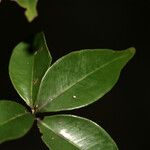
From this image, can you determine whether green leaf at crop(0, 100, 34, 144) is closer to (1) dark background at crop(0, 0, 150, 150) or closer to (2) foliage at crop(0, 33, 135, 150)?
(2) foliage at crop(0, 33, 135, 150)

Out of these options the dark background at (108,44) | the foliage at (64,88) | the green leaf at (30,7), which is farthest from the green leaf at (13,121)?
the dark background at (108,44)

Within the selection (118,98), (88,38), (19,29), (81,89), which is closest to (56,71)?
(81,89)

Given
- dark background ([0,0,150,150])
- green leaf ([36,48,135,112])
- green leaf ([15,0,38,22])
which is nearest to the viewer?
green leaf ([15,0,38,22])

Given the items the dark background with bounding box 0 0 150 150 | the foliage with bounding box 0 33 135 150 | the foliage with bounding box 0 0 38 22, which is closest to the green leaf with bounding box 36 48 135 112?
the foliage with bounding box 0 33 135 150

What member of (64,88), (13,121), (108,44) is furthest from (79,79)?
(108,44)

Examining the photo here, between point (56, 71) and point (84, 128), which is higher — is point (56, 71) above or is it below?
above

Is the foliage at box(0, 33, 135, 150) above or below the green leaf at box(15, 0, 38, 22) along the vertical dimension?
below

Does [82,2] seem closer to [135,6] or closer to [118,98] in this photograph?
[135,6]

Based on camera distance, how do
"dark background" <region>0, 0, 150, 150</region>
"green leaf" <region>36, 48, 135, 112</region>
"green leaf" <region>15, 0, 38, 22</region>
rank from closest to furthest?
1. "green leaf" <region>15, 0, 38, 22</region>
2. "green leaf" <region>36, 48, 135, 112</region>
3. "dark background" <region>0, 0, 150, 150</region>
